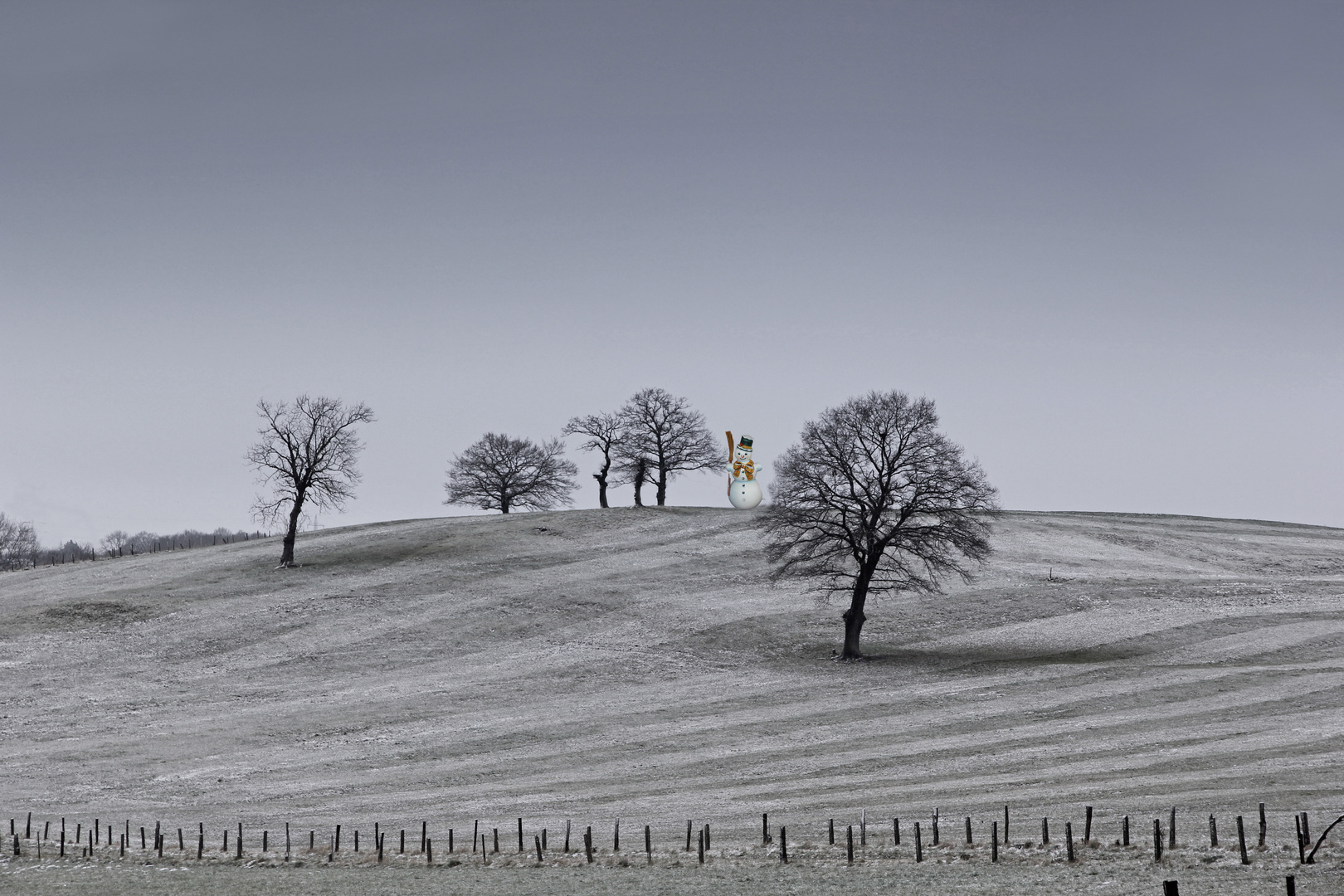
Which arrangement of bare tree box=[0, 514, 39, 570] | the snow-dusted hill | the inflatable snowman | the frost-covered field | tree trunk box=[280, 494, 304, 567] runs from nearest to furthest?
the frost-covered field
the snow-dusted hill
tree trunk box=[280, 494, 304, 567]
the inflatable snowman
bare tree box=[0, 514, 39, 570]

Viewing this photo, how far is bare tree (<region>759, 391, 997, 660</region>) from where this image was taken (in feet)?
171

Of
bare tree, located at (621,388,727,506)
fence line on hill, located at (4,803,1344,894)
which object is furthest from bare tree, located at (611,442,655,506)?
fence line on hill, located at (4,803,1344,894)

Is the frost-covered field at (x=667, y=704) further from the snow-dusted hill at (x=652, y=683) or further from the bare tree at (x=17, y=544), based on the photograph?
the bare tree at (x=17, y=544)

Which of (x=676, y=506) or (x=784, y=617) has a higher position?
(x=676, y=506)

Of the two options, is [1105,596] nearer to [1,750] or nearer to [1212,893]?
[1212,893]

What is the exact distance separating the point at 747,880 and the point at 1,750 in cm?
2987

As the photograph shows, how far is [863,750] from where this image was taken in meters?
34.3

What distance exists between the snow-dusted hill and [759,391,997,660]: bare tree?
4529mm

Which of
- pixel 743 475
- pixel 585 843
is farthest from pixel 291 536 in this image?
pixel 585 843

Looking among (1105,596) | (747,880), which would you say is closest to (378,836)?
(747,880)

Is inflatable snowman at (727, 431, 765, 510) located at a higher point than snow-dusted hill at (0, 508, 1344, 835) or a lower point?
higher

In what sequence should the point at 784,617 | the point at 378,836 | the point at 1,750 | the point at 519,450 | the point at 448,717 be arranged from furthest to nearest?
1. the point at 519,450
2. the point at 784,617
3. the point at 448,717
4. the point at 1,750
5. the point at 378,836

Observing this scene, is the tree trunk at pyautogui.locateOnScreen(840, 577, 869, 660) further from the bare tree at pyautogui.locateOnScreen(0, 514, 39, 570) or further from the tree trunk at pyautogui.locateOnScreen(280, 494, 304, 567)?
the bare tree at pyautogui.locateOnScreen(0, 514, 39, 570)

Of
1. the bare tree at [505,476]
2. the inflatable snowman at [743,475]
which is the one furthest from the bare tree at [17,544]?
the inflatable snowman at [743,475]
